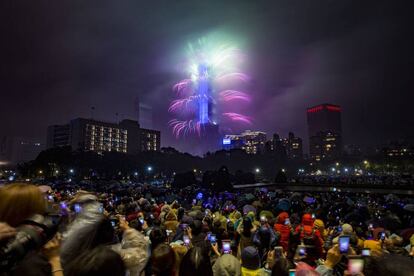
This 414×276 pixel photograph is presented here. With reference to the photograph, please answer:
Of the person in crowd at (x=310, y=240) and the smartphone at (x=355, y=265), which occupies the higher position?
the smartphone at (x=355, y=265)

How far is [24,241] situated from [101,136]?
153 m

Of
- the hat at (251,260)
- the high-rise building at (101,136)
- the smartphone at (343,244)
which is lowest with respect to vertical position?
the hat at (251,260)

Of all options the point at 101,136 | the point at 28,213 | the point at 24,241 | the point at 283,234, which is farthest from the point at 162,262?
the point at 101,136

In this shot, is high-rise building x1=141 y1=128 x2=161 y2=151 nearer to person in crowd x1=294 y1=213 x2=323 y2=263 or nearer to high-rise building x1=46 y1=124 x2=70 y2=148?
high-rise building x1=46 y1=124 x2=70 y2=148

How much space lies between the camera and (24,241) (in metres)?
2.20

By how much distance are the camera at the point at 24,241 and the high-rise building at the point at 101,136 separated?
436 ft

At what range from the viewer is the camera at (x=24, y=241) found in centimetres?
217

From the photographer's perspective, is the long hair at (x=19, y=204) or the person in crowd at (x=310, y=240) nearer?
the long hair at (x=19, y=204)

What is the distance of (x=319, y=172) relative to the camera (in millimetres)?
164375

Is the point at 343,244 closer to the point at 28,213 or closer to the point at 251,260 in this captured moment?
the point at 251,260

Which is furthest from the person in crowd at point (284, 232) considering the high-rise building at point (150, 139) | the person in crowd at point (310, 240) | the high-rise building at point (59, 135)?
the high-rise building at point (150, 139)

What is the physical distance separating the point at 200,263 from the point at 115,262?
Result: 1512 mm

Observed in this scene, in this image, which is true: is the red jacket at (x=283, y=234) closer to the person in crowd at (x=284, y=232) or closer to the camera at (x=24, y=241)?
the person in crowd at (x=284, y=232)

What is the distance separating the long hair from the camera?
9.3 inches
